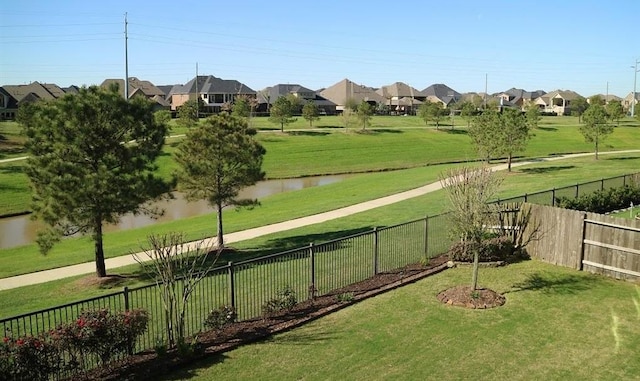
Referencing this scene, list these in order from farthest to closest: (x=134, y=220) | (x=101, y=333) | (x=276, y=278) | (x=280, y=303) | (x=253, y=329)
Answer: (x=134, y=220) < (x=276, y=278) < (x=280, y=303) < (x=253, y=329) < (x=101, y=333)

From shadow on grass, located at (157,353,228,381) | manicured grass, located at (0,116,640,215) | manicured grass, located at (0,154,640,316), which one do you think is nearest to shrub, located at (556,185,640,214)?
manicured grass, located at (0,154,640,316)

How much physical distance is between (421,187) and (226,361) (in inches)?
1089

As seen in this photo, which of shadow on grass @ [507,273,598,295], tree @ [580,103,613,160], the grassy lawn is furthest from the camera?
tree @ [580,103,613,160]

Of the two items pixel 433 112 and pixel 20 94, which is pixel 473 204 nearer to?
pixel 433 112

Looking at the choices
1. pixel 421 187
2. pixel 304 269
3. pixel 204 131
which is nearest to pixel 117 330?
pixel 304 269

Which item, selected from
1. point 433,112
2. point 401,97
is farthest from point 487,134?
point 401,97

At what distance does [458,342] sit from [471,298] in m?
2.64

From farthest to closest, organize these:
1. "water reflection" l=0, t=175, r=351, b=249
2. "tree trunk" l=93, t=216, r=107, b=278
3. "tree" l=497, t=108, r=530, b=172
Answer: "tree" l=497, t=108, r=530, b=172 → "water reflection" l=0, t=175, r=351, b=249 → "tree trunk" l=93, t=216, r=107, b=278

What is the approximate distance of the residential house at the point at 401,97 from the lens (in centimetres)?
12905

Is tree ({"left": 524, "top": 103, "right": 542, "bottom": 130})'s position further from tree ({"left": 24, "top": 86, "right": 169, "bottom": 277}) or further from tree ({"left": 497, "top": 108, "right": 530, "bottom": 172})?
tree ({"left": 24, "top": 86, "right": 169, "bottom": 277})

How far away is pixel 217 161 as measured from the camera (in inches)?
874

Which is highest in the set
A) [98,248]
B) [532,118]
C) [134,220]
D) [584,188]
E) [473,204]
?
[532,118]

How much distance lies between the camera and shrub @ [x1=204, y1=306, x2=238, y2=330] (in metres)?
12.2

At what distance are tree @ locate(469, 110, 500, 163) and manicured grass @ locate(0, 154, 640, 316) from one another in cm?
257
